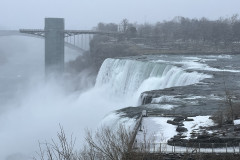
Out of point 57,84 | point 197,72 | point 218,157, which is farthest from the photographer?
point 57,84

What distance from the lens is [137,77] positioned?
81.6 feet

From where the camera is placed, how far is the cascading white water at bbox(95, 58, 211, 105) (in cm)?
2066

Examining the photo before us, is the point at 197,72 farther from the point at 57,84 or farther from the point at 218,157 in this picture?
the point at 57,84

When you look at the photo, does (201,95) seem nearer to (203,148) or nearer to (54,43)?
(203,148)

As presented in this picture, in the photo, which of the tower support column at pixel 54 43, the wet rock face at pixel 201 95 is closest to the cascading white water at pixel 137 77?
the wet rock face at pixel 201 95

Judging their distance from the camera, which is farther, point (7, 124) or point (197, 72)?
point (7, 124)

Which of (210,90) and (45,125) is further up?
(210,90)

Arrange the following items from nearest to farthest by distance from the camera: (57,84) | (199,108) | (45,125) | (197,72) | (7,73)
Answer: (199,108) → (197,72) → (45,125) → (57,84) → (7,73)

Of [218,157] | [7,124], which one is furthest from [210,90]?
[7,124]

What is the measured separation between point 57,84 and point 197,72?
2260 cm

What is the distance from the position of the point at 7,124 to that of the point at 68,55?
48800 mm

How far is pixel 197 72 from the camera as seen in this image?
832 inches

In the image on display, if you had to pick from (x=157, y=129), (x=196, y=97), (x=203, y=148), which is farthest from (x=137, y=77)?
(x=203, y=148)

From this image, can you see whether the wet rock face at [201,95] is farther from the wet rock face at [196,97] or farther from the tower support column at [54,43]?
the tower support column at [54,43]
